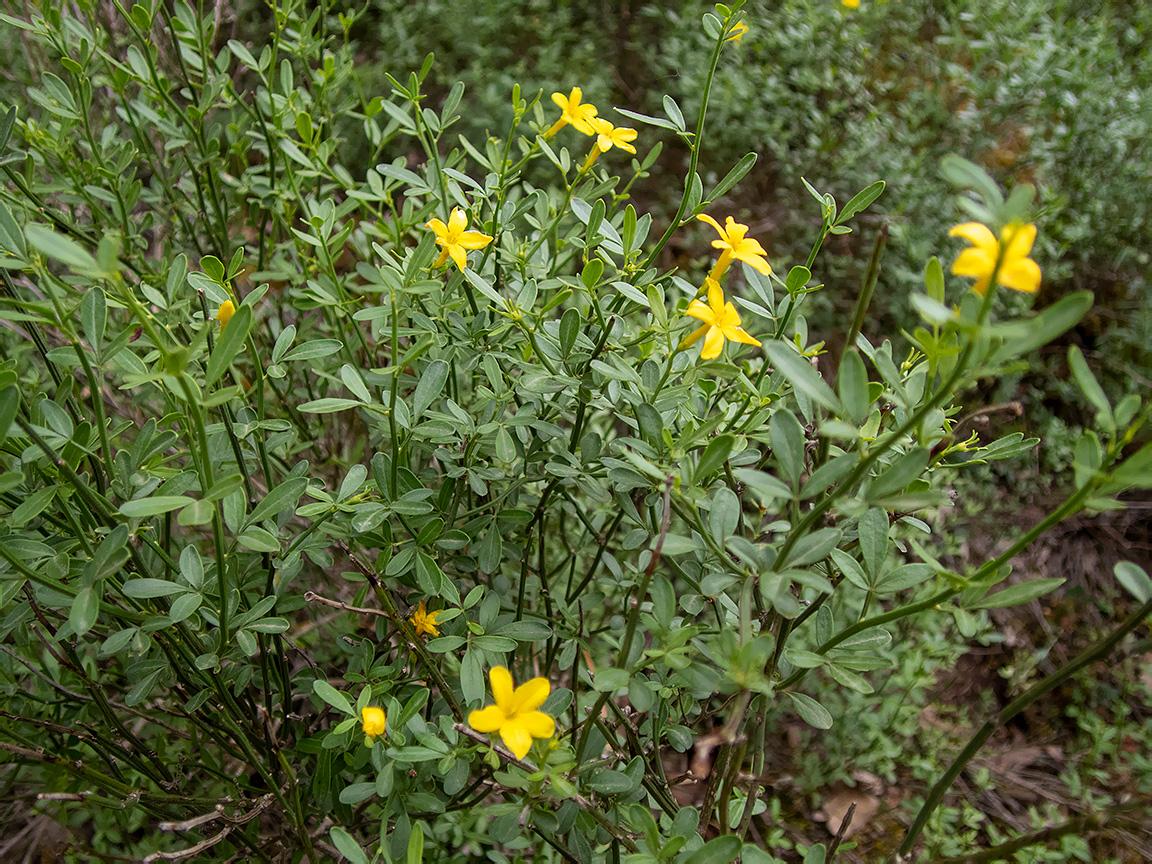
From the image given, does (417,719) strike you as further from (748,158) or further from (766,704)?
(748,158)

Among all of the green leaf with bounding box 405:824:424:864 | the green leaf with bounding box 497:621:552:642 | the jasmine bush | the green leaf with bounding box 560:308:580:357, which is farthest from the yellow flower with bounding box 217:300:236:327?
the green leaf with bounding box 405:824:424:864

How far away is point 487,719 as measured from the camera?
66 centimetres

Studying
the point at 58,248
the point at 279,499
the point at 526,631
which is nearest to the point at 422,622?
the point at 526,631

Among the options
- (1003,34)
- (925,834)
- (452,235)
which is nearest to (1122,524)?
(925,834)

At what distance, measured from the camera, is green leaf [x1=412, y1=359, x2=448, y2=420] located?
86cm

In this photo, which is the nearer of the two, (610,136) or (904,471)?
(904,471)

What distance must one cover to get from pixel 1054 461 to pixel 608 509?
1.97 m

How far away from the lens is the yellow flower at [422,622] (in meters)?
0.93

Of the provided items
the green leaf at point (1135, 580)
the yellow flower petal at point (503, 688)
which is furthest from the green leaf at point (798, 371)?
the yellow flower petal at point (503, 688)

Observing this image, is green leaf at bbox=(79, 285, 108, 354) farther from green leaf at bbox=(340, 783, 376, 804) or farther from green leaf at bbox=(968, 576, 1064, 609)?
green leaf at bbox=(968, 576, 1064, 609)

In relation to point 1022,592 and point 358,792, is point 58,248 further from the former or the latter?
point 1022,592

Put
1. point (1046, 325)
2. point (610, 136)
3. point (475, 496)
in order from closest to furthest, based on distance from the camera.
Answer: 1. point (1046, 325)
2. point (610, 136)
3. point (475, 496)

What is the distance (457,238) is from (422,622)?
49cm

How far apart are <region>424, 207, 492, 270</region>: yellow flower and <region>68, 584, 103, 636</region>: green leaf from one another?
523 mm
